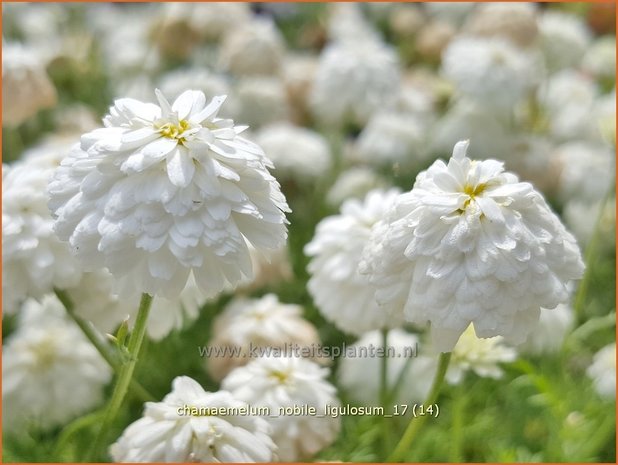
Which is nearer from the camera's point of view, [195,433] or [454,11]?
[195,433]

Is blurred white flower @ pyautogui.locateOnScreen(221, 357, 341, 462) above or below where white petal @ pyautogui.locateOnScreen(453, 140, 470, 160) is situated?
below

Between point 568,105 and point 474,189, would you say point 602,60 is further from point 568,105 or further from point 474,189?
point 474,189

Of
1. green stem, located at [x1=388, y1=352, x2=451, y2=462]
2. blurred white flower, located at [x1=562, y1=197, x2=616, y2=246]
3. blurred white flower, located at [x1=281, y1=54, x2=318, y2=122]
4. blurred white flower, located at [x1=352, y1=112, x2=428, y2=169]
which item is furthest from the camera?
blurred white flower, located at [x1=281, y1=54, x2=318, y2=122]

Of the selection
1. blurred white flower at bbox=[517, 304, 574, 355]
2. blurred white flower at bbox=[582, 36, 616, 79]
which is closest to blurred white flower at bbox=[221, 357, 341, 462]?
blurred white flower at bbox=[517, 304, 574, 355]

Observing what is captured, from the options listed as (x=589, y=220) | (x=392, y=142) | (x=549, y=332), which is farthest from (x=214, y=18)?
(x=549, y=332)

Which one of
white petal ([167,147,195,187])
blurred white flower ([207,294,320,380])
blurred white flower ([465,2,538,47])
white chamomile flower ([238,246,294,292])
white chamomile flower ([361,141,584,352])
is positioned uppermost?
white petal ([167,147,195,187])

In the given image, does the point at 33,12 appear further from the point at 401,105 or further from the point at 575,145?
the point at 575,145

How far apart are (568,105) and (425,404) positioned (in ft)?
3.75

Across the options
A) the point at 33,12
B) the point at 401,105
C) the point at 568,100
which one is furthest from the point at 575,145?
the point at 33,12

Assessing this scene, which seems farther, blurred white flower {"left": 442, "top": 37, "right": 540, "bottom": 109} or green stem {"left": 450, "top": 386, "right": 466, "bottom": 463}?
blurred white flower {"left": 442, "top": 37, "right": 540, "bottom": 109}

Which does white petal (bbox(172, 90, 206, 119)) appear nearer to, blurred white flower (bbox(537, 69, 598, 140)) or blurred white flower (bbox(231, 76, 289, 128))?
blurred white flower (bbox(231, 76, 289, 128))

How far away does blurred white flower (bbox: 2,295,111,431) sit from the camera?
102cm

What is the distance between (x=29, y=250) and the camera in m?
0.82

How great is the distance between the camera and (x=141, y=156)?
62 centimetres
